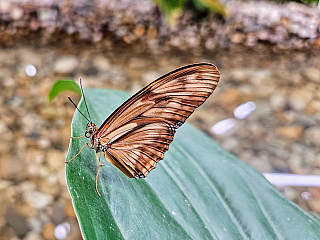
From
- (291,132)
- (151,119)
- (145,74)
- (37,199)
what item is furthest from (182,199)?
(145,74)

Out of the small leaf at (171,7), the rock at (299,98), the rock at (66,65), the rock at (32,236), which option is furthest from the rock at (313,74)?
the rock at (32,236)

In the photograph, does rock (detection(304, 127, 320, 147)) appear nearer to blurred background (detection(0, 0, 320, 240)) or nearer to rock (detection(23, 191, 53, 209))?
blurred background (detection(0, 0, 320, 240))

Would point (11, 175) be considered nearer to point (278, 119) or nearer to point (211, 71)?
point (211, 71)

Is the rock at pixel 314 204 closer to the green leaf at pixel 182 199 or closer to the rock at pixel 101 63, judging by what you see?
the green leaf at pixel 182 199

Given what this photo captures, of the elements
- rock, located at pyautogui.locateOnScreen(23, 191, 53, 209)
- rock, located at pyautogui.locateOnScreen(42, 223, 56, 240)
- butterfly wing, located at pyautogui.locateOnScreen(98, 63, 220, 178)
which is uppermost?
butterfly wing, located at pyautogui.locateOnScreen(98, 63, 220, 178)

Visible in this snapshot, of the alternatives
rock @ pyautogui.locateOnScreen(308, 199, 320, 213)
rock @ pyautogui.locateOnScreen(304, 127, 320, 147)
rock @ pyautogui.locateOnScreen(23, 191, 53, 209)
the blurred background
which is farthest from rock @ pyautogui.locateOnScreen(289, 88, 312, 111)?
rock @ pyautogui.locateOnScreen(23, 191, 53, 209)

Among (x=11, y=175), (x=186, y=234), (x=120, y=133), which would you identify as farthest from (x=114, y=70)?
(x=186, y=234)
